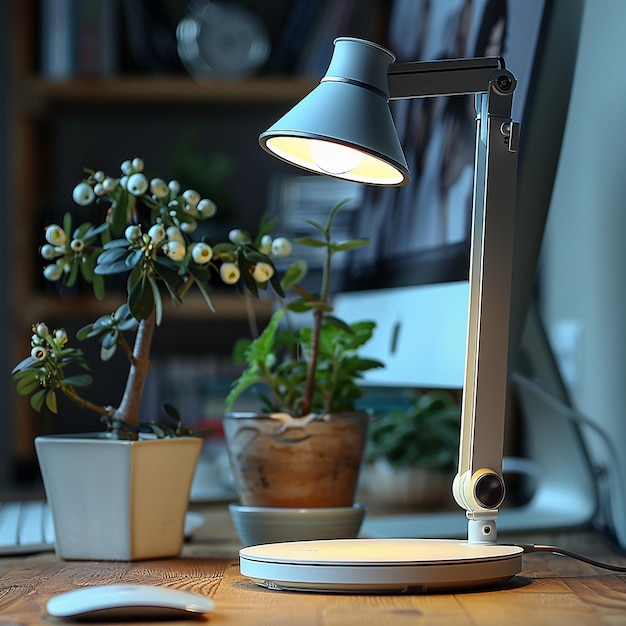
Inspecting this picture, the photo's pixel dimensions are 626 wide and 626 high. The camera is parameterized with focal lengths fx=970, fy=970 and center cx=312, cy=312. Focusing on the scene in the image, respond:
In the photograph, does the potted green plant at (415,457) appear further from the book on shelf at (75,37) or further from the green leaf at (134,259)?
the book on shelf at (75,37)

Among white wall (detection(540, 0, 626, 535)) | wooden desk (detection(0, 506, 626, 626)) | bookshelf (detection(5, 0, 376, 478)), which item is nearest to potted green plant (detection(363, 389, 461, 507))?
white wall (detection(540, 0, 626, 535))

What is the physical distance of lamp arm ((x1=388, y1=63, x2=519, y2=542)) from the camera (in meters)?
0.70

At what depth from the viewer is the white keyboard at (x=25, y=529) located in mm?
916

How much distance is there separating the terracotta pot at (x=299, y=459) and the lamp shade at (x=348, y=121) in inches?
10.4

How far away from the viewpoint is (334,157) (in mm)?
749

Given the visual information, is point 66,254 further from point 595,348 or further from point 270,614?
point 595,348

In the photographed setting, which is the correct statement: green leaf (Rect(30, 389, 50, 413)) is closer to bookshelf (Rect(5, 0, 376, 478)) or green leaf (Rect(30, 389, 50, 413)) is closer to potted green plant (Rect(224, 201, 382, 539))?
potted green plant (Rect(224, 201, 382, 539))

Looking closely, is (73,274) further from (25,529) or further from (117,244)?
(25,529)

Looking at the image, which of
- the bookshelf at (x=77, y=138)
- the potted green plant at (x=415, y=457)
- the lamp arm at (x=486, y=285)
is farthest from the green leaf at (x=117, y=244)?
the bookshelf at (x=77, y=138)

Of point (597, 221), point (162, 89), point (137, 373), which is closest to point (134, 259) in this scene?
point (137, 373)

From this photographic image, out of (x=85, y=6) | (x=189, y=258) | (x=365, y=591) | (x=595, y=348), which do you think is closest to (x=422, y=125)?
(x=595, y=348)

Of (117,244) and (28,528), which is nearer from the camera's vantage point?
(117,244)

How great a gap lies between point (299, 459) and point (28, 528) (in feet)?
1.10

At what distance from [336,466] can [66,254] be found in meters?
0.32
